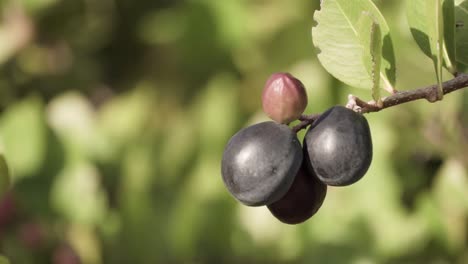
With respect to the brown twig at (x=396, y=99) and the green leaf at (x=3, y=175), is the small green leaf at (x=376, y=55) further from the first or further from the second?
the green leaf at (x=3, y=175)

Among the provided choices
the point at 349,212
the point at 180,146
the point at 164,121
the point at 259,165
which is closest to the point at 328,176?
the point at 259,165

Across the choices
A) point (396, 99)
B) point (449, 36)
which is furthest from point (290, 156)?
point (449, 36)

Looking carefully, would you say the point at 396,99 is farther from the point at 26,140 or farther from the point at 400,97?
the point at 26,140

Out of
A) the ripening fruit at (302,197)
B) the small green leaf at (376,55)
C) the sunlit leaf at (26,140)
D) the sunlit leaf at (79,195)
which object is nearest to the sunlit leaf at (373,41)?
the small green leaf at (376,55)

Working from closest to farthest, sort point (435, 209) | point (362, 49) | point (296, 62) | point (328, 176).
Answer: point (328, 176)
point (362, 49)
point (435, 209)
point (296, 62)

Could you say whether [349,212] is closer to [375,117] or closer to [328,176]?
[375,117]
